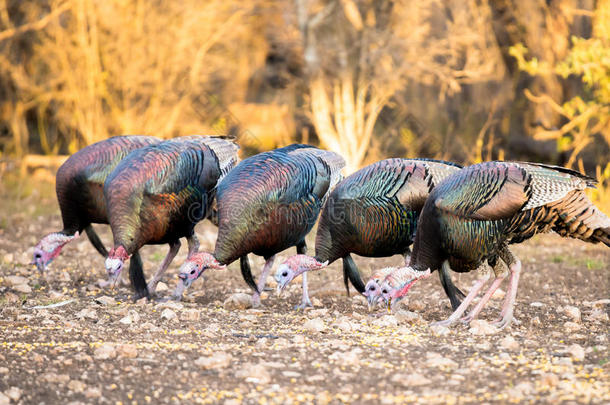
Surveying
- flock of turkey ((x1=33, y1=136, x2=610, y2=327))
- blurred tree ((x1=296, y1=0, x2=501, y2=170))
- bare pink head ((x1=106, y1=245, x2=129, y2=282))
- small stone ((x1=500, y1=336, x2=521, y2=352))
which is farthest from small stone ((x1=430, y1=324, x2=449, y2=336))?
blurred tree ((x1=296, y1=0, x2=501, y2=170))

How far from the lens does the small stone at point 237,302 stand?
6.11 m

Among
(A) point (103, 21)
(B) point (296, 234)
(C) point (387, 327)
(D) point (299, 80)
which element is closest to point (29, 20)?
(A) point (103, 21)

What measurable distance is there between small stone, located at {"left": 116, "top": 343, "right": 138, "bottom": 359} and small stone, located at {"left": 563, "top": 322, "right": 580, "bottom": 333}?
2.67 m

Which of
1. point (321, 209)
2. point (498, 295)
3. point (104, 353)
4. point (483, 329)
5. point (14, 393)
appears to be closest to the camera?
point (14, 393)

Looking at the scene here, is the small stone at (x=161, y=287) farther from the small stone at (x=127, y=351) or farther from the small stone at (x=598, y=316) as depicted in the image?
the small stone at (x=598, y=316)

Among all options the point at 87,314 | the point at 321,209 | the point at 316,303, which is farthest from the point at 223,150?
the point at 87,314

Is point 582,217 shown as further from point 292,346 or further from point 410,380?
point 292,346

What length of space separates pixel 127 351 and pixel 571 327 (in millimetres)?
2748

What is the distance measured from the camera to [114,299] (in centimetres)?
621

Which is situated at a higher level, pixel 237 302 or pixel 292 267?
pixel 292 267

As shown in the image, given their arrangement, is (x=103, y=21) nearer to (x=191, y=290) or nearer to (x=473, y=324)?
(x=191, y=290)

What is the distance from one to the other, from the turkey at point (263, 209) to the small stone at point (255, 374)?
177 centimetres

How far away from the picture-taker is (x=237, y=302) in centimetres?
612

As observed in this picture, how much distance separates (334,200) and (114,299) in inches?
70.9
